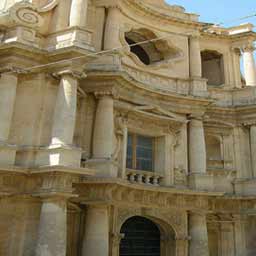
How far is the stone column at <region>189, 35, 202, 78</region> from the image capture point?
18578 mm

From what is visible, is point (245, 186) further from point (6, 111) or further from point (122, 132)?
Result: point (6, 111)

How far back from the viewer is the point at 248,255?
1719cm

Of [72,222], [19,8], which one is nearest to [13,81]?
[19,8]

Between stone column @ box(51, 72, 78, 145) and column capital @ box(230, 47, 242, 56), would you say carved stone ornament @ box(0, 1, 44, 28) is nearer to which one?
stone column @ box(51, 72, 78, 145)

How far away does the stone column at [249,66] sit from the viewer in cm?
1992

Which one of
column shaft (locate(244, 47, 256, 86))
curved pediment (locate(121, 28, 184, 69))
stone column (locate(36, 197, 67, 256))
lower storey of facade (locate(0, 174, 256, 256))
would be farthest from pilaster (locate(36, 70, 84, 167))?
column shaft (locate(244, 47, 256, 86))

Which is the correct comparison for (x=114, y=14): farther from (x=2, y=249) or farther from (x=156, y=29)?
(x=2, y=249)

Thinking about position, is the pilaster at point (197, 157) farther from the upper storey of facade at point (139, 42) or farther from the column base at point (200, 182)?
the upper storey of facade at point (139, 42)

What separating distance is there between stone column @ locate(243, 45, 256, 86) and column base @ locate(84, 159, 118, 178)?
9763 mm

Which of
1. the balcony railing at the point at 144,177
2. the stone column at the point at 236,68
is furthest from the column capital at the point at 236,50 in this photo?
the balcony railing at the point at 144,177

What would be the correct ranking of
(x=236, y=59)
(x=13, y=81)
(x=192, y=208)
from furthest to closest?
(x=236, y=59) → (x=192, y=208) → (x=13, y=81)

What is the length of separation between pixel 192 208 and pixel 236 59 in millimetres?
8989

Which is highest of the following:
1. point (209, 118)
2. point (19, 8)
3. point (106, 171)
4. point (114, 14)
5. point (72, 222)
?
point (114, 14)

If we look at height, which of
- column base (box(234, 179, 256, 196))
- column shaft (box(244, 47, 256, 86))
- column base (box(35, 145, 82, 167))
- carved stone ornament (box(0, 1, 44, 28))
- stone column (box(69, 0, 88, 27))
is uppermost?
column shaft (box(244, 47, 256, 86))
